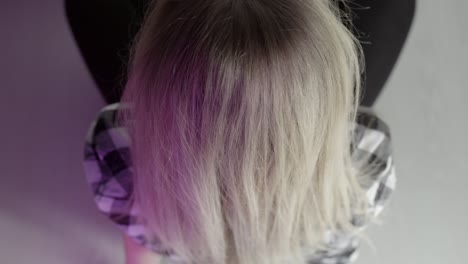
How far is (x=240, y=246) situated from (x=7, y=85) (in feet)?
1.69

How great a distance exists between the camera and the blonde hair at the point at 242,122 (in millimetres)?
405

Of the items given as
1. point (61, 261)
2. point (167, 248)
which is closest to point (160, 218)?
point (167, 248)

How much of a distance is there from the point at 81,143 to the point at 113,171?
0.76 feet

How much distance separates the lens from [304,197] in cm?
50

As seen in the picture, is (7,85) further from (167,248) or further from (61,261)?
(167,248)

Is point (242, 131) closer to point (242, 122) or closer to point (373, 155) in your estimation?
point (242, 122)

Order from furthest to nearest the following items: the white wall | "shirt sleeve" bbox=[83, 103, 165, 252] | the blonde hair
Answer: the white wall, "shirt sleeve" bbox=[83, 103, 165, 252], the blonde hair

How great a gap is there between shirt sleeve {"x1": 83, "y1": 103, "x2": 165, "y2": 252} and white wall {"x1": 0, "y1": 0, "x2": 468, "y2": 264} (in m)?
0.15

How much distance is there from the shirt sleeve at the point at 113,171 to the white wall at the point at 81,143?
0.50 ft

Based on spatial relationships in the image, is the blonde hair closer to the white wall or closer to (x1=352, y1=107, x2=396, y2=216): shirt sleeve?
(x1=352, y1=107, x2=396, y2=216): shirt sleeve

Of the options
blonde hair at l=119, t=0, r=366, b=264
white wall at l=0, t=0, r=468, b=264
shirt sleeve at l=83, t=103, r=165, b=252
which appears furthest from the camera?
white wall at l=0, t=0, r=468, b=264

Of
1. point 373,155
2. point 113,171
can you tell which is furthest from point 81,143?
point 373,155

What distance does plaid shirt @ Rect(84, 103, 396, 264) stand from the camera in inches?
23.5

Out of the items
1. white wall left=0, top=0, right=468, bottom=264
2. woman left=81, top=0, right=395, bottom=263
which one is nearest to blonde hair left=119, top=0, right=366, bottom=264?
woman left=81, top=0, right=395, bottom=263
